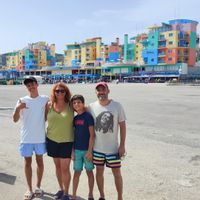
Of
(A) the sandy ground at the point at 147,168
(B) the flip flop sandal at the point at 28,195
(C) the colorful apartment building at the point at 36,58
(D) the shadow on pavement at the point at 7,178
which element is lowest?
(A) the sandy ground at the point at 147,168

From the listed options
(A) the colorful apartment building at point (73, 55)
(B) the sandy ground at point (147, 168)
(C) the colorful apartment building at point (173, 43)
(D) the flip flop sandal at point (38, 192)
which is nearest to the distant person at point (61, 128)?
(D) the flip flop sandal at point (38, 192)

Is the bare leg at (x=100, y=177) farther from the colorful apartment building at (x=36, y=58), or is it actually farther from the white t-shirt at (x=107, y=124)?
the colorful apartment building at (x=36, y=58)

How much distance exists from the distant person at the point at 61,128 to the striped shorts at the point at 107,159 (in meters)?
0.38

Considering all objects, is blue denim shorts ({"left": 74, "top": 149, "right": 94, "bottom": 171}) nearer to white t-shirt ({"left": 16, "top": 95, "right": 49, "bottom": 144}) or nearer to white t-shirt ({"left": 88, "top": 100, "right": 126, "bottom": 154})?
white t-shirt ({"left": 88, "top": 100, "right": 126, "bottom": 154})

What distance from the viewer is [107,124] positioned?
11.1 ft

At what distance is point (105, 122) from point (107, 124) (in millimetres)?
35

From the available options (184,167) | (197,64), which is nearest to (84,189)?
(184,167)

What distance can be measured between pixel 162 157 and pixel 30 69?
405 ft

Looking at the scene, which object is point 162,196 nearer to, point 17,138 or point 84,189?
point 84,189

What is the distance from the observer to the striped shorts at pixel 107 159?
3.44 metres

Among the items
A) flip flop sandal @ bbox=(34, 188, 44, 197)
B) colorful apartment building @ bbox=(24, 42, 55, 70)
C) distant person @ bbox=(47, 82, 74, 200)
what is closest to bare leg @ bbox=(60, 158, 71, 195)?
distant person @ bbox=(47, 82, 74, 200)

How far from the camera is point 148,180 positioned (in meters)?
4.46

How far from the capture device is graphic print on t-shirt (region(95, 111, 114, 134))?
132 inches

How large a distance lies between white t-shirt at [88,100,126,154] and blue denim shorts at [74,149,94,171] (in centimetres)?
21
